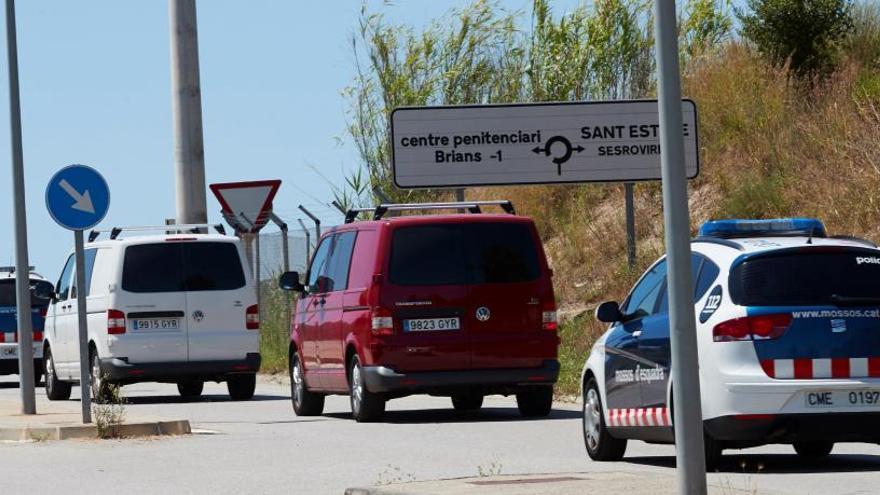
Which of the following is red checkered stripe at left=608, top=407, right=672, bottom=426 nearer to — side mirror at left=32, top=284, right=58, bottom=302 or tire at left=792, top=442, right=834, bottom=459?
tire at left=792, top=442, right=834, bottom=459

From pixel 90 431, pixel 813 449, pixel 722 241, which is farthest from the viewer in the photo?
pixel 90 431

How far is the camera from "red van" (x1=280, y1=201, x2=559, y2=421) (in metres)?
20.2

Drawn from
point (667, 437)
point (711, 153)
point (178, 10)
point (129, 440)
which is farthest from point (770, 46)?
point (667, 437)

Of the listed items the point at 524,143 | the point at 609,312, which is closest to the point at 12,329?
the point at 524,143

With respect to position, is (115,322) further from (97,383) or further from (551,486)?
(551,486)

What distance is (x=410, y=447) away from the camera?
56.7ft

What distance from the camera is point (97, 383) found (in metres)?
25.7

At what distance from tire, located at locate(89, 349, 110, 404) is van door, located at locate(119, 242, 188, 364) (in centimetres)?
47

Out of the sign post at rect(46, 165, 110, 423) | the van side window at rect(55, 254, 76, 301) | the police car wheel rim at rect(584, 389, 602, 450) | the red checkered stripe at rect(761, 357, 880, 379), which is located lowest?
the police car wheel rim at rect(584, 389, 602, 450)

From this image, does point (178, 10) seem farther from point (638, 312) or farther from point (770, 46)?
point (638, 312)

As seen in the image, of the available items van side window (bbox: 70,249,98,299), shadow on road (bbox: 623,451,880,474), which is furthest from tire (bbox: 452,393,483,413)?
shadow on road (bbox: 623,451,880,474)

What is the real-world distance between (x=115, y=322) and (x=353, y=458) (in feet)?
32.6

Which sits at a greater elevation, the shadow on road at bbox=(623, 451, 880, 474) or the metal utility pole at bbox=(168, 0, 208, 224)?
the metal utility pole at bbox=(168, 0, 208, 224)

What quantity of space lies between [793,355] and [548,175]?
695 inches
